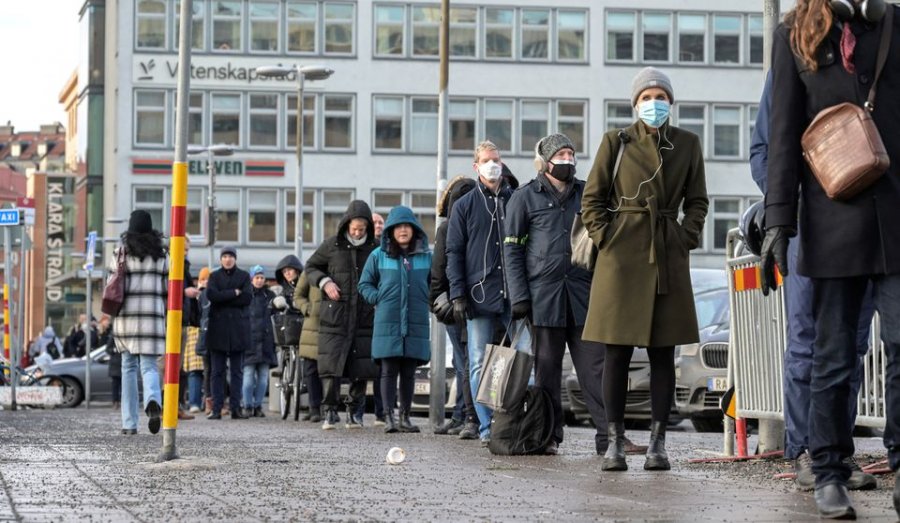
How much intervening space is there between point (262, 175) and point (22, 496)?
53947 mm

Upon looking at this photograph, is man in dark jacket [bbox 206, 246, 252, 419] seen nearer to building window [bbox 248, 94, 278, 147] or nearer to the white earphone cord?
the white earphone cord

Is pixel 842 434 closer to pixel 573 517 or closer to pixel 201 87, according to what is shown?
pixel 573 517

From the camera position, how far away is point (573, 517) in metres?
6.84

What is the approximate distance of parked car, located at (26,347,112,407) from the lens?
3378 centimetres

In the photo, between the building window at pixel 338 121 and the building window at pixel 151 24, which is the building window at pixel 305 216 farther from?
the building window at pixel 151 24

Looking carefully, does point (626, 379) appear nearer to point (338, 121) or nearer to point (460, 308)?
point (460, 308)

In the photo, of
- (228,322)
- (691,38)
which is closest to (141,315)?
(228,322)

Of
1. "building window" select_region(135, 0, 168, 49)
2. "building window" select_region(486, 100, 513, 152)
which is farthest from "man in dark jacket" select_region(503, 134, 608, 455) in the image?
"building window" select_region(135, 0, 168, 49)

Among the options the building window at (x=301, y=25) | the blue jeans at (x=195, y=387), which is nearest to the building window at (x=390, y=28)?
the building window at (x=301, y=25)

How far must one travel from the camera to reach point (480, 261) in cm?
1338

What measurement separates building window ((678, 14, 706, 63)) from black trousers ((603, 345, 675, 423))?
5444 cm

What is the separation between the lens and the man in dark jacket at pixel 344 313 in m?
17.1

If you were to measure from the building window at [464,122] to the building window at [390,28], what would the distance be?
2.68m

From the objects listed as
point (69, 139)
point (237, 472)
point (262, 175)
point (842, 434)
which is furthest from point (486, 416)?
point (69, 139)
